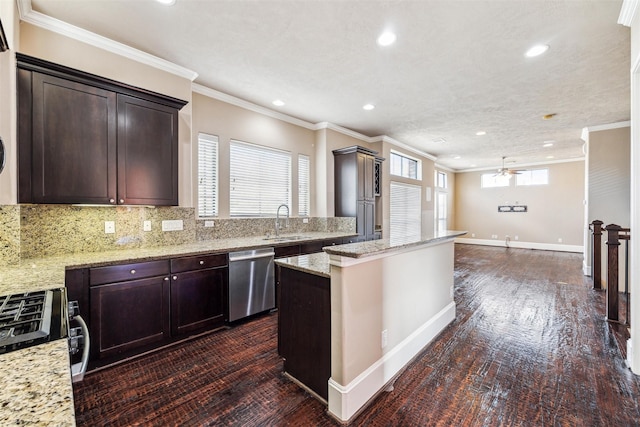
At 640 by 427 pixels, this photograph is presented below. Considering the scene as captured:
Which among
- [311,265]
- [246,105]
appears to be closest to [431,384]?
[311,265]

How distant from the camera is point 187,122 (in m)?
3.21

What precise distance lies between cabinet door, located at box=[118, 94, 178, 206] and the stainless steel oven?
4.80 feet

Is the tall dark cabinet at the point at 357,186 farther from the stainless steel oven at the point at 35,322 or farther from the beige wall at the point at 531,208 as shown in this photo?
the beige wall at the point at 531,208

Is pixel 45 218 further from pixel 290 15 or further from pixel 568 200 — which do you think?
pixel 568 200

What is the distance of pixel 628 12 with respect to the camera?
2.15 metres

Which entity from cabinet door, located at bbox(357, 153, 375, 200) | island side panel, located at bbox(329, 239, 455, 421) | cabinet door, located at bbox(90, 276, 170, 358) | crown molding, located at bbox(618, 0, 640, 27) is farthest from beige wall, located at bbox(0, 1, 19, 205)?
crown molding, located at bbox(618, 0, 640, 27)

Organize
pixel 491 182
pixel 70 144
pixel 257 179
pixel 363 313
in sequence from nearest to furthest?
pixel 363 313 < pixel 70 144 < pixel 257 179 < pixel 491 182

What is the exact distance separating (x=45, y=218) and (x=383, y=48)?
3474 millimetres

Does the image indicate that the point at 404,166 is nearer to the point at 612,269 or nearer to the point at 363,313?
the point at 612,269

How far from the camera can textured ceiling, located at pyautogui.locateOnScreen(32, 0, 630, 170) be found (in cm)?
221

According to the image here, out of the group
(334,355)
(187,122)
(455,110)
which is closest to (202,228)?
(187,122)

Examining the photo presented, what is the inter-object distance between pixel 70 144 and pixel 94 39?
108cm

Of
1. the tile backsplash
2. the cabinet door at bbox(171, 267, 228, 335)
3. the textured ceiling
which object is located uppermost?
the textured ceiling

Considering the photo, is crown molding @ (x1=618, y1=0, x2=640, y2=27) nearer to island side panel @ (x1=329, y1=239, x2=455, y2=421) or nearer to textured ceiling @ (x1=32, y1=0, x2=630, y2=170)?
textured ceiling @ (x1=32, y1=0, x2=630, y2=170)
